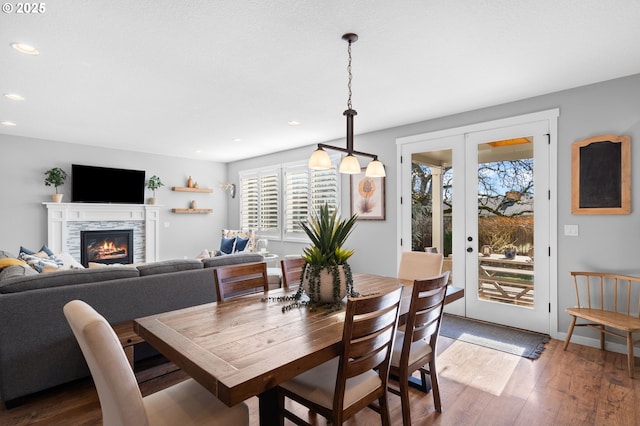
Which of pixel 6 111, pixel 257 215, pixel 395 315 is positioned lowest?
pixel 395 315

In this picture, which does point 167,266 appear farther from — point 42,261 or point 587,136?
point 587,136

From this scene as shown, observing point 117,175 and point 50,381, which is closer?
point 50,381

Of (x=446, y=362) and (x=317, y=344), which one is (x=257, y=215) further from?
(x=317, y=344)

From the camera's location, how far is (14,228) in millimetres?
5246

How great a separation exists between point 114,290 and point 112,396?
1608 millimetres

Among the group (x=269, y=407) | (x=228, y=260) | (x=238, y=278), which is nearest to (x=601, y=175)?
(x=238, y=278)

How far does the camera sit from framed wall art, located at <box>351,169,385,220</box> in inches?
192

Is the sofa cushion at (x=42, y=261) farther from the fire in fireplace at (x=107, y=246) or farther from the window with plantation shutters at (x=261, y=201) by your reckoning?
the window with plantation shutters at (x=261, y=201)

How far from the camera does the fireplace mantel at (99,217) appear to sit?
550 centimetres

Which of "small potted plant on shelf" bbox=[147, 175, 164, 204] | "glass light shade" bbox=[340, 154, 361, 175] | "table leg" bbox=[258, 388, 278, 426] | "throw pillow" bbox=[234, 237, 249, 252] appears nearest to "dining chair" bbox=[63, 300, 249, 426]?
"table leg" bbox=[258, 388, 278, 426]

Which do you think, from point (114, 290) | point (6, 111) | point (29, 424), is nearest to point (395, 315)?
point (114, 290)

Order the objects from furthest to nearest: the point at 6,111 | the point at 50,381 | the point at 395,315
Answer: the point at 6,111 → the point at 50,381 → the point at 395,315

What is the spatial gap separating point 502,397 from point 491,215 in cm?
215

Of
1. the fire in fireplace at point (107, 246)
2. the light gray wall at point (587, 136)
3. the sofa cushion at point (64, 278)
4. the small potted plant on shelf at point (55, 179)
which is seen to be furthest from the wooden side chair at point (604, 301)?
the small potted plant on shelf at point (55, 179)
